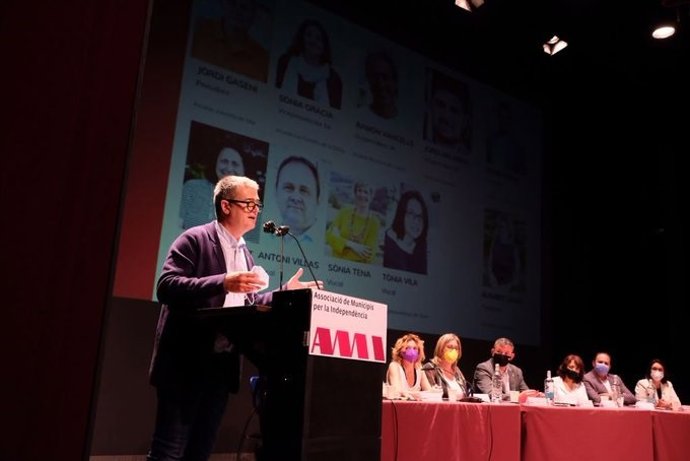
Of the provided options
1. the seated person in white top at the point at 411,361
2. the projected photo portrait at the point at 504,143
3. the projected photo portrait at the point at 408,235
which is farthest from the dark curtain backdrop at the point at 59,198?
the projected photo portrait at the point at 504,143

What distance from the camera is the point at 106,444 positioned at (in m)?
4.29

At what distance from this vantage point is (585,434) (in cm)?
360

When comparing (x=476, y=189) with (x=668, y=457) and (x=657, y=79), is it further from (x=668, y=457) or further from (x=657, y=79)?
(x=668, y=457)

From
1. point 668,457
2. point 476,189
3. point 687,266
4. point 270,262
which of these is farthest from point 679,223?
point 270,262

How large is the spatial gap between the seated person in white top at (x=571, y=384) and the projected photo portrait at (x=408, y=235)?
1.63 meters

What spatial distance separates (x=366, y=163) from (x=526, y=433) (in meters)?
2.95

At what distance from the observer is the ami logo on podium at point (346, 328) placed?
77.0 inches

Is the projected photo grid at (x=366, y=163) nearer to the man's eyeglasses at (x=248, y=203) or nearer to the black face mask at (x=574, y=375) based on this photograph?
the black face mask at (x=574, y=375)

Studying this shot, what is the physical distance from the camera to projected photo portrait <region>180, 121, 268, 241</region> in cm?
457

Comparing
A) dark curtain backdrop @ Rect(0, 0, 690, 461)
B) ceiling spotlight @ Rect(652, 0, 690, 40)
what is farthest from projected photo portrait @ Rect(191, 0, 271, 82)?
ceiling spotlight @ Rect(652, 0, 690, 40)

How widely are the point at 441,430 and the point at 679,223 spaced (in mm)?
6070

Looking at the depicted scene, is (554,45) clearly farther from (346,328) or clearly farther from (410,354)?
(346,328)

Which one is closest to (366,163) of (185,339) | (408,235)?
(408,235)

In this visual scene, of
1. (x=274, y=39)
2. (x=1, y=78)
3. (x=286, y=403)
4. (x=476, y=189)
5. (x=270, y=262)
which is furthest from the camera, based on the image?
(x=476, y=189)
